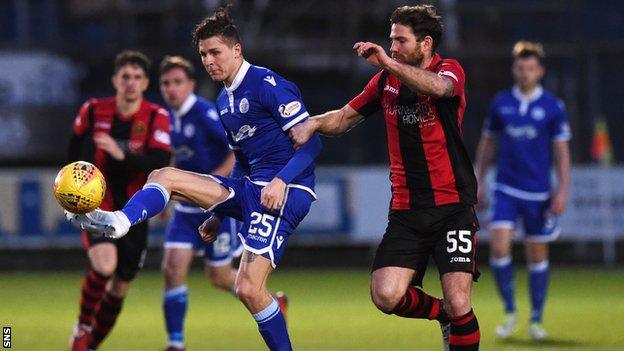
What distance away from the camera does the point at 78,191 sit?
21.8ft

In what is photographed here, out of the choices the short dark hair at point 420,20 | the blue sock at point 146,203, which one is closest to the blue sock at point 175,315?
the blue sock at point 146,203

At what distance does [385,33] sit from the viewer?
2014cm

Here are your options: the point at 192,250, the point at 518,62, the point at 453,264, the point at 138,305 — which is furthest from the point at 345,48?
the point at 453,264

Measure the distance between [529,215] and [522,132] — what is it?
28.3 inches

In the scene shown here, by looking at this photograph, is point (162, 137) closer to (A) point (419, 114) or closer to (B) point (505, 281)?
(A) point (419, 114)

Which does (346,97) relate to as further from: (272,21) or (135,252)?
(135,252)

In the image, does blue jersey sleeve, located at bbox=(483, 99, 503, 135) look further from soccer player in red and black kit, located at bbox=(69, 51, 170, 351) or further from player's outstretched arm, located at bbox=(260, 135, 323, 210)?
player's outstretched arm, located at bbox=(260, 135, 323, 210)

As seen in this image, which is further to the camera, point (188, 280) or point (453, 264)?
point (188, 280)

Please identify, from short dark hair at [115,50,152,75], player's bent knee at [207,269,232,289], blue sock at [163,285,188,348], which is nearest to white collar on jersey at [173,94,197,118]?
short dark hair at [115,50,152,75]

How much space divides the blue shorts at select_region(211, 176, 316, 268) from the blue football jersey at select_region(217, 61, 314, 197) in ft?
0.40

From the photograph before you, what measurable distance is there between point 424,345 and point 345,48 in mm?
10211

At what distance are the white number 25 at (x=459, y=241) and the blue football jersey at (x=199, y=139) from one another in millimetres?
2904

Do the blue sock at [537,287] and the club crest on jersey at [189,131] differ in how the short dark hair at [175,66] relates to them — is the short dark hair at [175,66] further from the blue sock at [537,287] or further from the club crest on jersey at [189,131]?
the blue sock at [537,287]

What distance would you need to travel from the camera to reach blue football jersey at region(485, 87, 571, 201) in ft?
36.8
